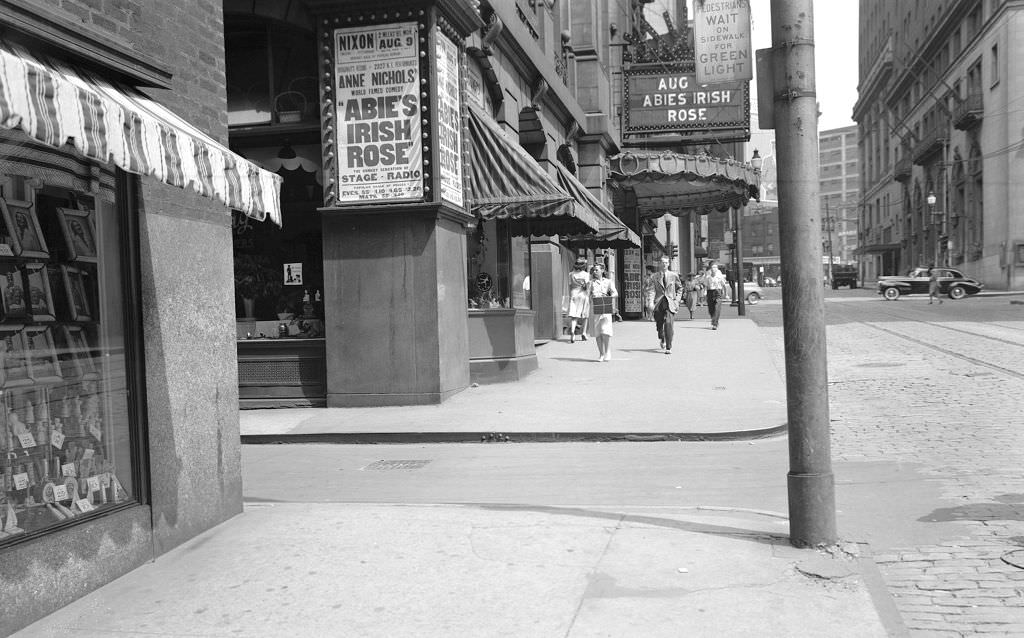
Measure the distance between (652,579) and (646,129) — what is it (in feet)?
70.8

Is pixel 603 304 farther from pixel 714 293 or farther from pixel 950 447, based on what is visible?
pixel 714 293

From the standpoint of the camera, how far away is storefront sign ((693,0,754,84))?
7547 millimetres

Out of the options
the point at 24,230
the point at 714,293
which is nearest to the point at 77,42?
the point at 24,230

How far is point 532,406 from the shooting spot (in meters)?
12.1

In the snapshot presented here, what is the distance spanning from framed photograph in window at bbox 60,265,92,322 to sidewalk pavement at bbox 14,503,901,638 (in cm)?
147

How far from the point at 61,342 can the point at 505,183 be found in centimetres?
944

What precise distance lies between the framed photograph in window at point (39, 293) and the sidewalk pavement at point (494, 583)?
1.48m

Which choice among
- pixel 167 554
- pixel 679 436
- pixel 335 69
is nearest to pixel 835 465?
A: pixel 679 436

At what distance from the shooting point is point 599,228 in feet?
68.9

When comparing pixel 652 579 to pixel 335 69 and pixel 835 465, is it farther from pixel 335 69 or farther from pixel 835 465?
pixel 335 69

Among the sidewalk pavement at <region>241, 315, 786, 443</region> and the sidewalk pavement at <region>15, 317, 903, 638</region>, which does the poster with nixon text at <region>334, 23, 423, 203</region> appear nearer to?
the sidewalk pavement at <region>241, 315, 786, 443</region>

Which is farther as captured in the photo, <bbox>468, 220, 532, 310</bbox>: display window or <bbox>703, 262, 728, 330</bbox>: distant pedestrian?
<bbox>703, 262, 728, 330</bbox>: distant pedestrian

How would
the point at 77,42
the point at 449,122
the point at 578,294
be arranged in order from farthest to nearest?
the point at 578,294 < the point at 449,122 < the point at 77,42

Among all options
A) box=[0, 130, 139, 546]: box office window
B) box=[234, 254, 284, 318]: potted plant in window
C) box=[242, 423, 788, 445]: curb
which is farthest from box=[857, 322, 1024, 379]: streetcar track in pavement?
box=[0, 130, 139, 546]: box office window
